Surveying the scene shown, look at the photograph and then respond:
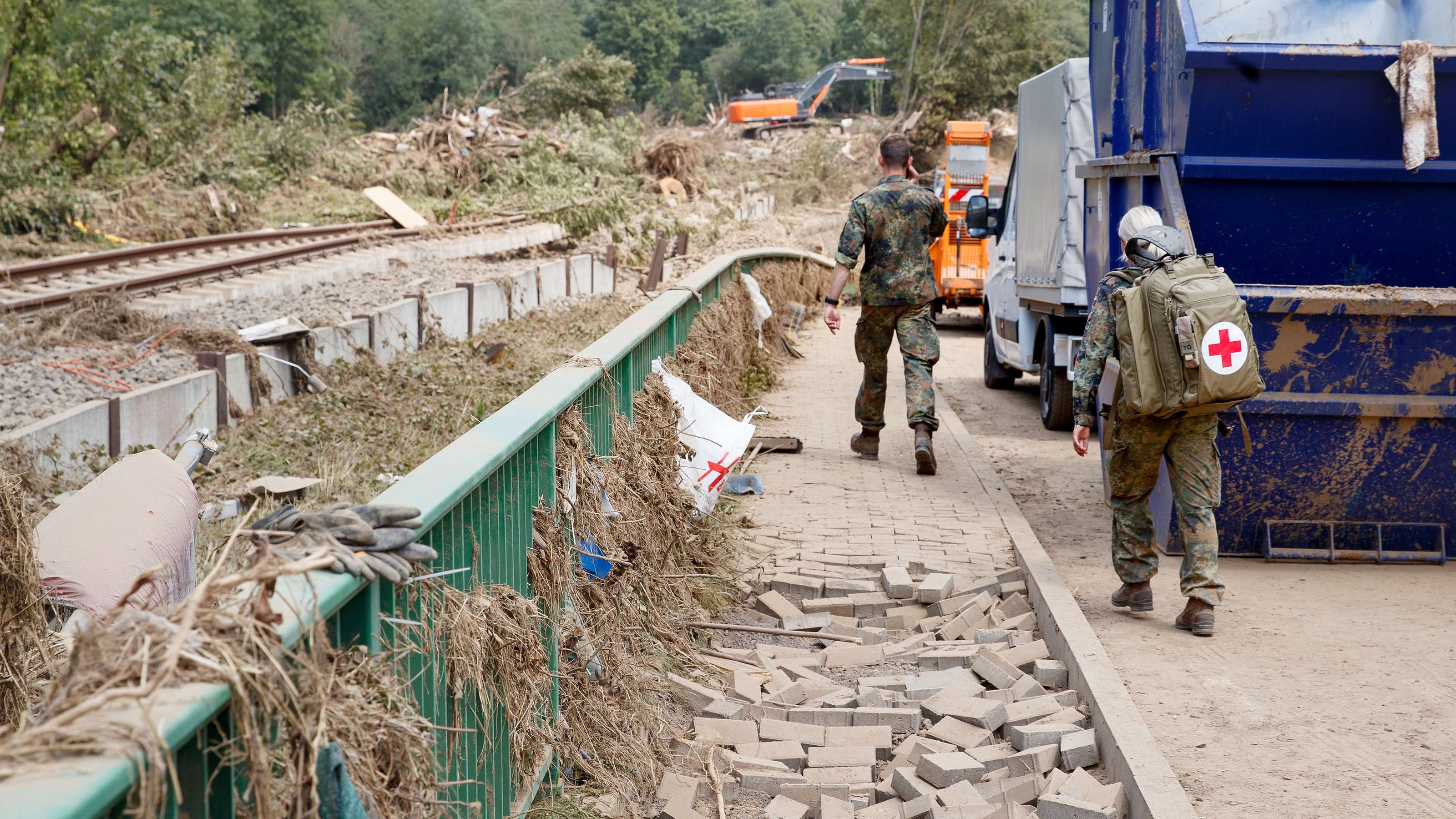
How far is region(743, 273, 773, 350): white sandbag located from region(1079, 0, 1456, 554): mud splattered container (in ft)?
18.1

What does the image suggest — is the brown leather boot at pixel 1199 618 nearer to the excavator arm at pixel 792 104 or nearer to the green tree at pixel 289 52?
the excavator arm at pixel 792 104

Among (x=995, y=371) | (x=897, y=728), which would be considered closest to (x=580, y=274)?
(x=995, y=371)

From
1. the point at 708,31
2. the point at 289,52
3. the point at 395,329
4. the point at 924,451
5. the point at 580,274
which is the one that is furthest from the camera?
the point at 708,31

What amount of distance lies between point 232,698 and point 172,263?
1511 cm

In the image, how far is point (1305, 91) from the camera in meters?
6.43

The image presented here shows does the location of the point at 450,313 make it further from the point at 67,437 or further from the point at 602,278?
the point at 602,278

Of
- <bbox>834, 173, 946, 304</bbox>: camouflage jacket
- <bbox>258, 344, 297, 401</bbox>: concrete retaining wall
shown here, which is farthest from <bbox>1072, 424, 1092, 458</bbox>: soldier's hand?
<bbox>258, 344, 297, 401</bbox>: concrete retaining wall

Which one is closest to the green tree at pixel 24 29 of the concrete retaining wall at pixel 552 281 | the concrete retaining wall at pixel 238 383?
the concrete retaining wall at pixel 552 281

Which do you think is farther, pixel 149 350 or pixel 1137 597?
pixel 149 350

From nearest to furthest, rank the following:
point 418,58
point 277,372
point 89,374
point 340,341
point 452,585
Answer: point 452,585, point 89,374, point 277,372, point 340,341, point 418,58

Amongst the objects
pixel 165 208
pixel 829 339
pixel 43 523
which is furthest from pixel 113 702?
pixel 165 208

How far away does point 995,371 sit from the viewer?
43.8 feet

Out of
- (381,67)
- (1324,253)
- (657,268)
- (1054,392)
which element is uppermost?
(381,67)

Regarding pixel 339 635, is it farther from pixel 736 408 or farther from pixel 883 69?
pixel 883 69
